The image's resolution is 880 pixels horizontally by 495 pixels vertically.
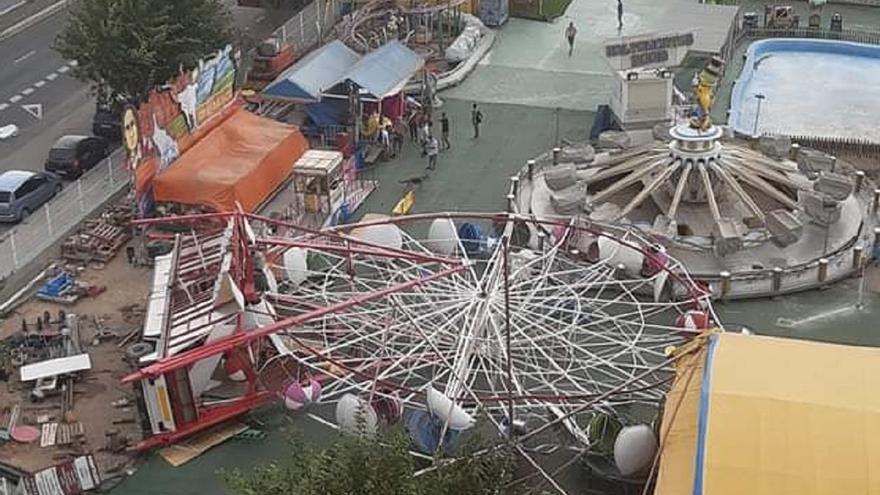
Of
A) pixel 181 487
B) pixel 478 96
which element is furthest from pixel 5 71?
pixel 181 487

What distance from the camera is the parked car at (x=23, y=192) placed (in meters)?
39.9

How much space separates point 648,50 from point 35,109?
22.8 meters

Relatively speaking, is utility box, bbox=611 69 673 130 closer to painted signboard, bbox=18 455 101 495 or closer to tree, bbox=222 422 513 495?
painted signboard, bbox=18 455 101 495

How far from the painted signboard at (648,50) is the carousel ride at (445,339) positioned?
11.4 metres

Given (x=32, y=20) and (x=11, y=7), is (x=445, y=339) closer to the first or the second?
(x=32, y=20)

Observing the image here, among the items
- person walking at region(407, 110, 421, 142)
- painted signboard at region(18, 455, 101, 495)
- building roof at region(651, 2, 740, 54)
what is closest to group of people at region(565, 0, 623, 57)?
building roof at region(651, 2, 740, 54)

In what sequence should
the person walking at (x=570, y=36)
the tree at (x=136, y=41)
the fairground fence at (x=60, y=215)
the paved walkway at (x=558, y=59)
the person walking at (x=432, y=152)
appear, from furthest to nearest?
the person walking at (x=570, y=36)
the paved walkway at (x=558, y=59)
the person walking at (x=432, y=152)
the tree at (x=136, y=41)
the fairground fence at (x=60, y=215)

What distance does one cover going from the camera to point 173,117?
39.1m

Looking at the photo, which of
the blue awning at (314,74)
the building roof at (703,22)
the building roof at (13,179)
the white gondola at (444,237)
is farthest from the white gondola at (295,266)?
the building roof at (703,22)

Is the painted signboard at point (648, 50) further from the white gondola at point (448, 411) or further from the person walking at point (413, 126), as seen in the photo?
the white gondola at point (448, 411)

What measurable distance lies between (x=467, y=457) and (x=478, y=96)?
105ft

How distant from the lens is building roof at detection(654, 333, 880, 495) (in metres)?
21.6

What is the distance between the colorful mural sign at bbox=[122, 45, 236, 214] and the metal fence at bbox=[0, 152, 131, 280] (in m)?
3.03

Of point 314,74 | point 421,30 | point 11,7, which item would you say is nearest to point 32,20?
point 11,7
